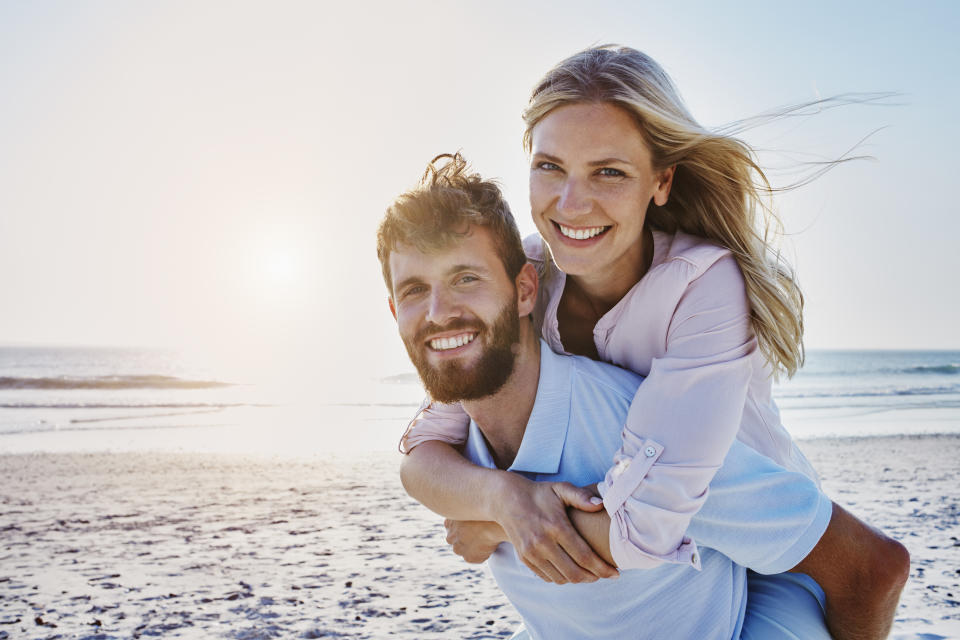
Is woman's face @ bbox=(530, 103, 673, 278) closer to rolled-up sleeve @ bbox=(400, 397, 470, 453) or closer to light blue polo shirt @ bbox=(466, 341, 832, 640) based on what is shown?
light blue polo shirt @ bbox=(466, 341, 832, 640)

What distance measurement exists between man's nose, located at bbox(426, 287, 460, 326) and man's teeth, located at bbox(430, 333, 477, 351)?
0.28 ft

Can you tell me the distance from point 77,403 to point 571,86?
1079 inches

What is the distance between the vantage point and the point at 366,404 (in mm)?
26484

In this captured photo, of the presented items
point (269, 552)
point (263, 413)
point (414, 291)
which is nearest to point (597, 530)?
point (414, 291)

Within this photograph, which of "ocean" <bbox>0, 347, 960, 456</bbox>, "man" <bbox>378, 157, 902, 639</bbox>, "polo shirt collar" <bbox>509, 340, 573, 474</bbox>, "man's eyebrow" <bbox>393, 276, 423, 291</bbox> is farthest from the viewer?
"ocean" <bbox>0, 347, 960, 456</bbox>

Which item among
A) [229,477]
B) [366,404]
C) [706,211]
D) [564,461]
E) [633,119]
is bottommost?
[366,404]

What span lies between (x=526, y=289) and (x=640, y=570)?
1273 millimetres

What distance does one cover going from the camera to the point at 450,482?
2822 millimetres

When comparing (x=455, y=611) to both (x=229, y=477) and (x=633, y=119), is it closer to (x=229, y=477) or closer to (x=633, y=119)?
(x=633, y=119)

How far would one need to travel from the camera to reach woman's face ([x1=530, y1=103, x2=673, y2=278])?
269 centimetres

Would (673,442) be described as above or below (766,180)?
below

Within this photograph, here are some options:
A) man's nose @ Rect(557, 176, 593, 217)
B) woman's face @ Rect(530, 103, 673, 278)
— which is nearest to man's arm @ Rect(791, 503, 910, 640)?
woman's face @ Rect(530, 103, 673, 278)

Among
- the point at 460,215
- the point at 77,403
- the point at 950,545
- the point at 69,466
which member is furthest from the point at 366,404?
the point at 460,215

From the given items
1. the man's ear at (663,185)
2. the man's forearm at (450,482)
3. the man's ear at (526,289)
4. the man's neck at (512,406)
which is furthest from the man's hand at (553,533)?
the man's ear at (663,185)
